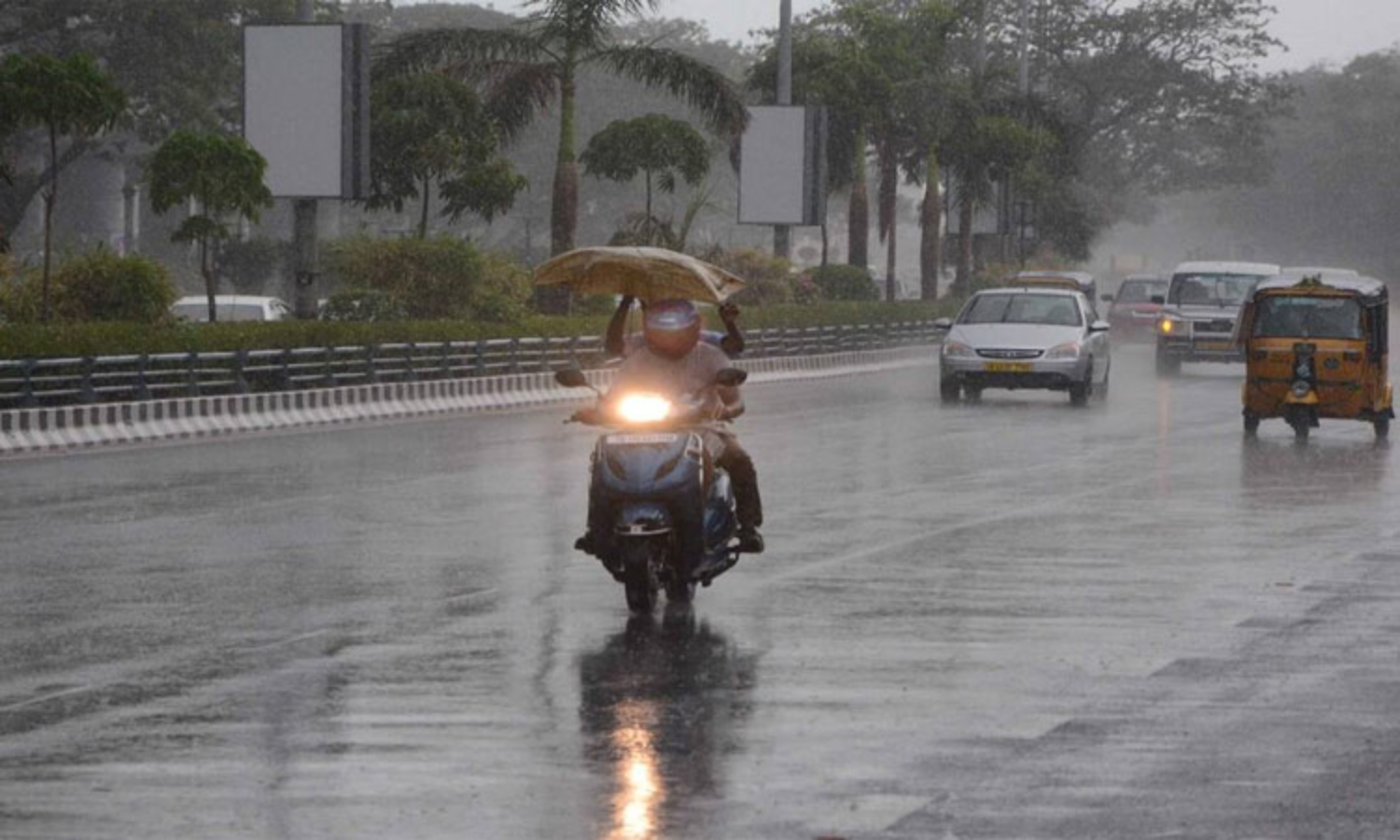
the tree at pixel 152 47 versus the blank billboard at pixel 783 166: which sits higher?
the tree at pixel 152 47

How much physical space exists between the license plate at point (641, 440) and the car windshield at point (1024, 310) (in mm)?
27055

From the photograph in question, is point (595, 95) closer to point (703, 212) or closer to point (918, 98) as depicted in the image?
point (703, 212)

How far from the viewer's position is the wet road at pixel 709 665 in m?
9.04

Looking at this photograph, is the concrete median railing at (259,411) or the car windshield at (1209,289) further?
the car windshield at (1209,289)

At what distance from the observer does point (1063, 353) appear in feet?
129

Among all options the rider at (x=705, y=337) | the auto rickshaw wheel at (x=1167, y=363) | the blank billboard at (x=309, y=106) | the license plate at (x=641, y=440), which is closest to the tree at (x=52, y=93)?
the blank billboard at (x=309, y=106)

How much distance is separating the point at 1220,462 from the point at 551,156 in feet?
294

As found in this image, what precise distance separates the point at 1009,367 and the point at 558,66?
12.9 meters

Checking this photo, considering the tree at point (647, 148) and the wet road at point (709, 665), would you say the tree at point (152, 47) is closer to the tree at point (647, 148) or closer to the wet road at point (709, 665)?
the tree at point (647, 148)

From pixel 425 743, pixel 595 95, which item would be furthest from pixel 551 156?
pixel 425 743

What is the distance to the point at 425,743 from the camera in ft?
33.4

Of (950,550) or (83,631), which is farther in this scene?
(950,550)

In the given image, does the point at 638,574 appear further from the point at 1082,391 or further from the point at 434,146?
the point at 434,146

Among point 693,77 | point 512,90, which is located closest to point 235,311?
point 512,90
